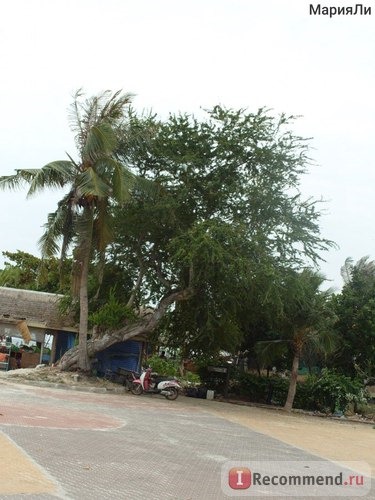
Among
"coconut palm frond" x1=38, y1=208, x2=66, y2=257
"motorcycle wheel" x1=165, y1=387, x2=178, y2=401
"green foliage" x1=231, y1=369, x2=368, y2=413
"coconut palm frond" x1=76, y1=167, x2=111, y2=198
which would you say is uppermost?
"coconut palm frond" x1=76, y1=167, x2=111, y2=198

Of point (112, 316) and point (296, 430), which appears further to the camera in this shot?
point (112, 316)

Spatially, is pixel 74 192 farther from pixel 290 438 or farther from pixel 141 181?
pixel 290 438

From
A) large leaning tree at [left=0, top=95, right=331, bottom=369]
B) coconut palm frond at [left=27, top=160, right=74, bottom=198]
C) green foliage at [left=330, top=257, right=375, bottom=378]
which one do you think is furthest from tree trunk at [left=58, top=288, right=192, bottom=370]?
green foliage at [left=330, top=257, right=375, bottom=378]

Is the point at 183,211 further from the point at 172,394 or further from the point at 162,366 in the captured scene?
the point at 162,366

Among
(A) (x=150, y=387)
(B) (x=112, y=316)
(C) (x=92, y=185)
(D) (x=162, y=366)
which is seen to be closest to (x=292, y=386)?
(A) (x=150, y=387)

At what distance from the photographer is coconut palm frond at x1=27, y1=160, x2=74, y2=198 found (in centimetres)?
2414

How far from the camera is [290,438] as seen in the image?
1673cm

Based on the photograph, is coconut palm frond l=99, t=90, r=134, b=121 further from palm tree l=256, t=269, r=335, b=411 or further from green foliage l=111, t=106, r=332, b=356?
palm tree l=256, t=269, r=335, b=411

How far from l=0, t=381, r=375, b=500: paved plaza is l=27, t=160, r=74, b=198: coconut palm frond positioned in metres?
8.08

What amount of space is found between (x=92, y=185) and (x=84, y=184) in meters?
0.55

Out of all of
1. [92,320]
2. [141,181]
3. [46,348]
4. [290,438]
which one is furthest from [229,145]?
[46,348]

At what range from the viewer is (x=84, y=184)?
23688 millimetres

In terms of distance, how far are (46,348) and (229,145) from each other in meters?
15.9

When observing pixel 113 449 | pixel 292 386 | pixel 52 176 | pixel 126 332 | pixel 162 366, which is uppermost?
pixel 52 176
